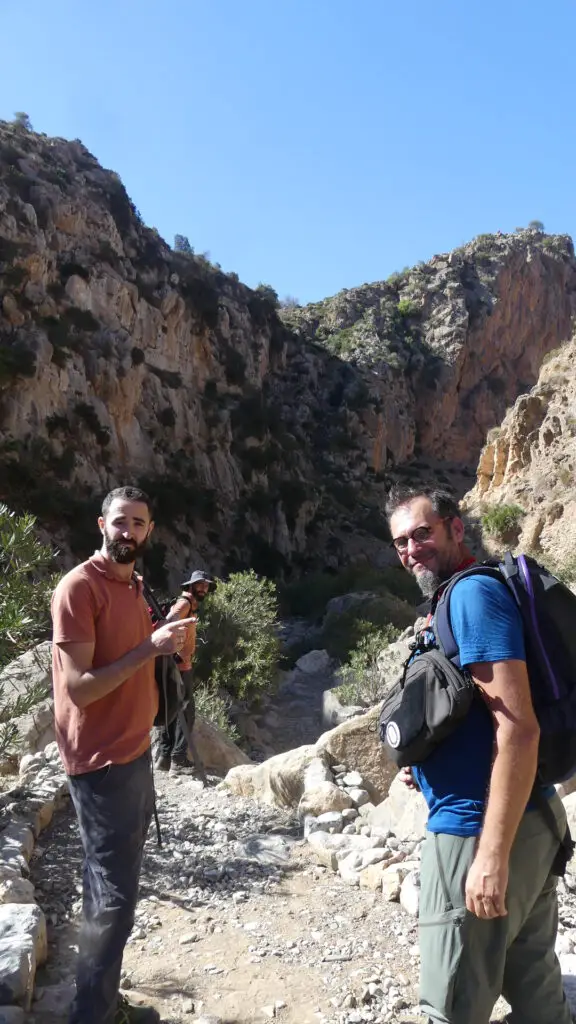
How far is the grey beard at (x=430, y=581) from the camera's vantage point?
5.90 feet

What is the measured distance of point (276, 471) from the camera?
32625 mm

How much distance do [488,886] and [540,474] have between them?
524 inches

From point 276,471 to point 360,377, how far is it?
51.1 ft

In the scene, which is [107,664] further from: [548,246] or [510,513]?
[548,246]

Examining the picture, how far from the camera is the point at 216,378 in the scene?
1256 inches

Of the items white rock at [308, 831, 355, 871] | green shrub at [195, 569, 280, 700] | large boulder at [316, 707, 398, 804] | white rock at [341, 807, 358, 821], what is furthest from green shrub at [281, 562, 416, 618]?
white rock at [308, 831, 355, 871]

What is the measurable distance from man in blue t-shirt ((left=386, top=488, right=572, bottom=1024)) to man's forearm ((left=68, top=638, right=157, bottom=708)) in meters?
0.88

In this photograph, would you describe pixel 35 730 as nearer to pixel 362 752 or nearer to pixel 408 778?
pixel 362 752

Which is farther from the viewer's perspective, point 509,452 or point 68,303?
point 68,303

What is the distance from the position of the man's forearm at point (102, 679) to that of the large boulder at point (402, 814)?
104 inches

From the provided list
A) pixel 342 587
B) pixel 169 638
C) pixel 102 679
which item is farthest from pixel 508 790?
pixel 342 587

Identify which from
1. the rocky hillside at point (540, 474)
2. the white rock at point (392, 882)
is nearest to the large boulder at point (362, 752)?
the white rock at point (392, 882)

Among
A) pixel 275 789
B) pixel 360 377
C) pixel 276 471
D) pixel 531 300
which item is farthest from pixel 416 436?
pixel 275 789

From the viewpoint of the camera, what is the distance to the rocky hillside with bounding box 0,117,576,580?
2245 centimetres
